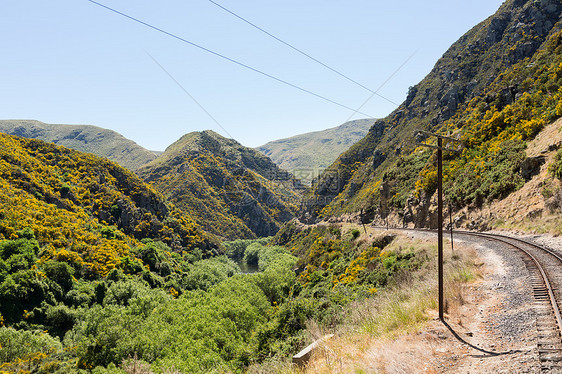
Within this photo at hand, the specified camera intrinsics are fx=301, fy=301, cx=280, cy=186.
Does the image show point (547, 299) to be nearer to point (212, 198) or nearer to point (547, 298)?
point (547, 298)

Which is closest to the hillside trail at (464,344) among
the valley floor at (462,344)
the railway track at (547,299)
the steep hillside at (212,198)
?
the valley floor at (462,344)

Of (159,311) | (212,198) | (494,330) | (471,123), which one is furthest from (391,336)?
(212,198)

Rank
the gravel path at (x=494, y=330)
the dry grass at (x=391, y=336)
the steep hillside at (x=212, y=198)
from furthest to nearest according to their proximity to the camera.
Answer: the steep hillside at (x=212, y=198) → the dry grass at (x=391, y=336) → the gravel path at (x=494, y=330)

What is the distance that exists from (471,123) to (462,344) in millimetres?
57874

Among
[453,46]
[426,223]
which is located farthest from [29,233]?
[453,46]

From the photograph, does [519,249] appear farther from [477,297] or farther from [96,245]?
[96,245]

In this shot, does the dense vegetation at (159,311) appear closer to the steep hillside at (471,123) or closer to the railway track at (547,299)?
the railway track at (547,299)

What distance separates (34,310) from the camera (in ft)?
128

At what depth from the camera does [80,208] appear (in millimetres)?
73312

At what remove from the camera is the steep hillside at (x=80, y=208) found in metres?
53.6

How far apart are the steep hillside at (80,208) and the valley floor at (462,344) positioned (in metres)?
55.6

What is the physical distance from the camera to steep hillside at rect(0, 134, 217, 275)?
176ft

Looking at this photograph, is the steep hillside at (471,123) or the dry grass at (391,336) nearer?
the dry grass at (391,336)

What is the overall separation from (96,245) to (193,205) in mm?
89438
